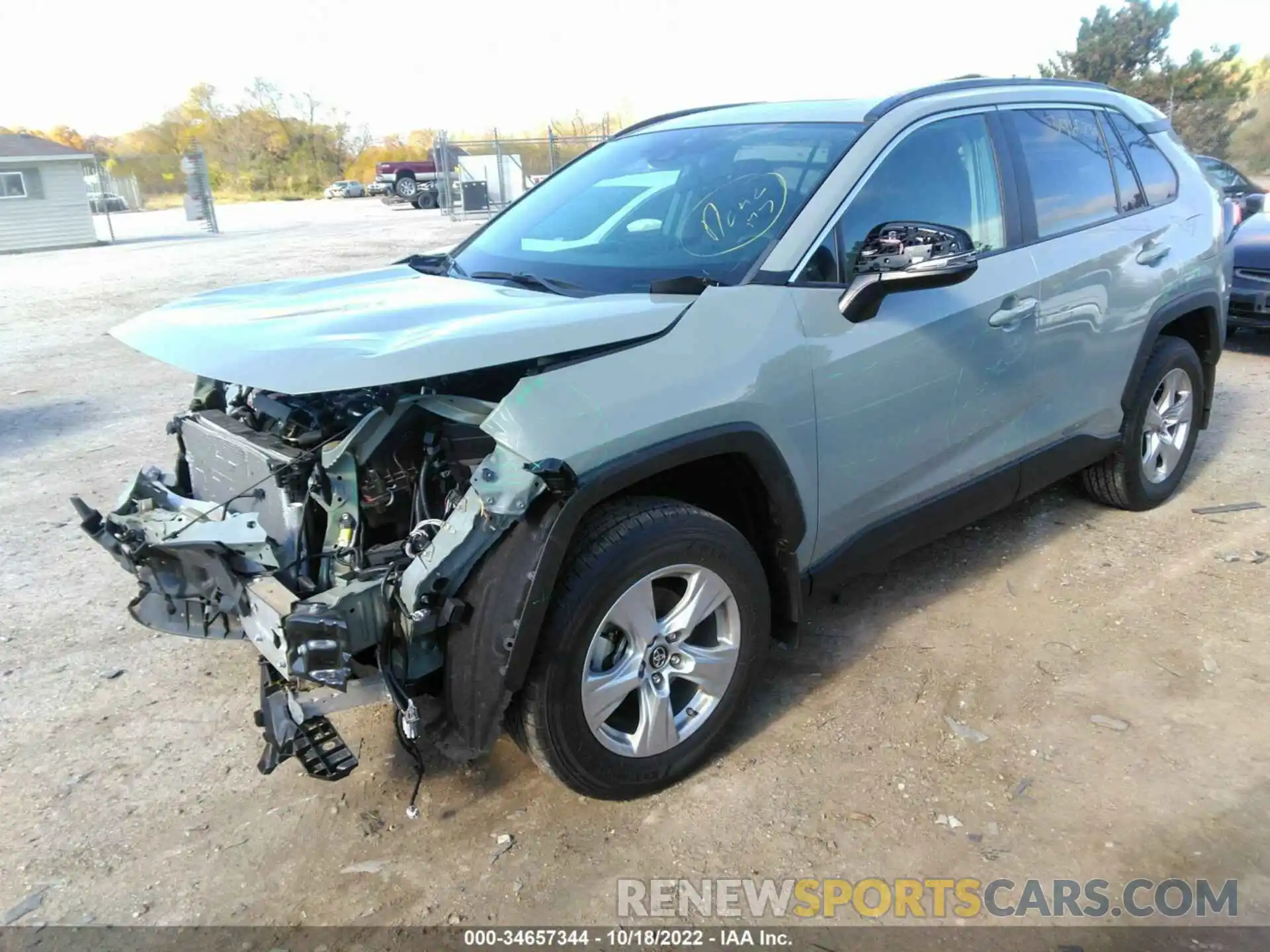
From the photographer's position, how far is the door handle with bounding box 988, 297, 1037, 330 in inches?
137

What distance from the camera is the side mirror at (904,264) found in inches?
112

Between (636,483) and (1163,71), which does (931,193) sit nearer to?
(636,483)

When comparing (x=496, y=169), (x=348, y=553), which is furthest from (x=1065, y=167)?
(x=496, y=169)

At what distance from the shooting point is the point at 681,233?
332cm

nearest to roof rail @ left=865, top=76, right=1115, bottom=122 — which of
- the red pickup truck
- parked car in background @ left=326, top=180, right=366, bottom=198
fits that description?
the red pickup truck

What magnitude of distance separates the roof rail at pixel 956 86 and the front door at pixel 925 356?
0.43 ft

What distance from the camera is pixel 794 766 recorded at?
119 inches

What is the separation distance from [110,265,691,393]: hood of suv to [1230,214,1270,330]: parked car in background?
693cm

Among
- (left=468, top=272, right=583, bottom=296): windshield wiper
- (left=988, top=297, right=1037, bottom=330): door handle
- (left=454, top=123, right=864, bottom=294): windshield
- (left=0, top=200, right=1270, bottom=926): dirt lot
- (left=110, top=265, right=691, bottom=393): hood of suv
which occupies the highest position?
(left=454, top=123, right=864, bottom=294): windshield

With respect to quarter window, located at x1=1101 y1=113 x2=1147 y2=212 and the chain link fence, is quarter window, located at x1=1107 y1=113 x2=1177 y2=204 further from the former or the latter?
the chain link fence

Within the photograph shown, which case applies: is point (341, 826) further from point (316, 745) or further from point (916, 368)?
point (916, 368)

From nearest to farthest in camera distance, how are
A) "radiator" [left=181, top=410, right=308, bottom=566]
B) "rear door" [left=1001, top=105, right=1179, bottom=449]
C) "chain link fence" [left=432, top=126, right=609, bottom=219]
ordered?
1. "radiator" [left=181, top=410, right=308, bottom=566]
2. "rear door" [left=1001, top=105, right=1179, bottom=449]
3. "chain link fence" [left=432, top=126, right=609, bottom=219]

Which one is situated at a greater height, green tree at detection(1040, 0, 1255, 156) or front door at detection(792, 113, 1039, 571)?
green tree at detection(1040, 0, 1255, 156)

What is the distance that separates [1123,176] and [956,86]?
44.2 inches
